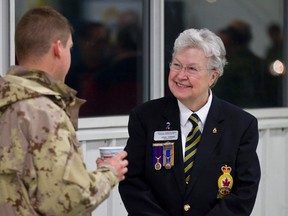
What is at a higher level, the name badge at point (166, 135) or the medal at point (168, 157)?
the name badge at point (166, 135)

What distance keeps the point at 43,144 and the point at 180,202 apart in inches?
48.7

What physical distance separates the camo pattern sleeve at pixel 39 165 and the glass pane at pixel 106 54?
7.93ft

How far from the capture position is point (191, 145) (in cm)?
387

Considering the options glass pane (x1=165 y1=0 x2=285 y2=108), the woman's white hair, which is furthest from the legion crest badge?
glass pane (x1=165 y1=0 x2=285 y2=108)

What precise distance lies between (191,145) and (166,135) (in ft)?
0.46

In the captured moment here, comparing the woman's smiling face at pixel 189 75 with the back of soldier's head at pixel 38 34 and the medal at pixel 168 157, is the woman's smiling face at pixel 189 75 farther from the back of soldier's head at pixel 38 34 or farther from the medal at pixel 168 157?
the back of soldier's head at pixel 38 34

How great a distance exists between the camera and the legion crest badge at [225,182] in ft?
12.5

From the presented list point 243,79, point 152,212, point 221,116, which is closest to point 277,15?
point 243,79

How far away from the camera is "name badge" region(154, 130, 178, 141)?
3873 mm

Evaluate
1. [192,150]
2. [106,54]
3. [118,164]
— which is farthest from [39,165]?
[106,54]

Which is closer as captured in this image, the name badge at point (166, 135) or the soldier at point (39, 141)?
the soldier at point (39, 141)

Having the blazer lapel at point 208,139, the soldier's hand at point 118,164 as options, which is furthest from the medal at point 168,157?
the soldier's hand at point 118,164

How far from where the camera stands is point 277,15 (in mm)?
6570

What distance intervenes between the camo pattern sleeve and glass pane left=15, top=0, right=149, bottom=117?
2418 mm
